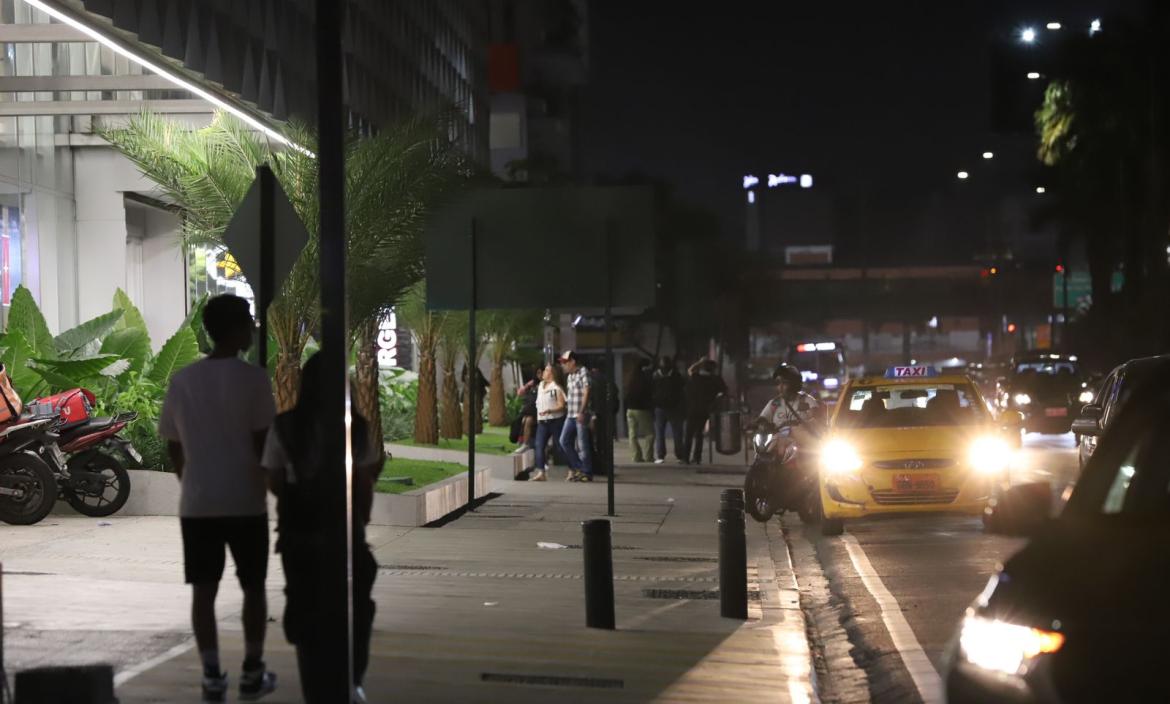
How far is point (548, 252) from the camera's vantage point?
19.8 m

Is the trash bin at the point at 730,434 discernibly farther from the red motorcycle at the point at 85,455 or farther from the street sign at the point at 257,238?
the street sign at the point at 257,238

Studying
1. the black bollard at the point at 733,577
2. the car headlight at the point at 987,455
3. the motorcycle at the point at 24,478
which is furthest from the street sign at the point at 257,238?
the car headlight at the point at 987,455

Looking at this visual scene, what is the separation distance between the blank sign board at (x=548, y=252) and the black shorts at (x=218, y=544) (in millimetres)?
12063

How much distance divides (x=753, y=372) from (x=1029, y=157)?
48.1ft

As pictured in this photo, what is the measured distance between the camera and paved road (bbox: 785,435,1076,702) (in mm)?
9414

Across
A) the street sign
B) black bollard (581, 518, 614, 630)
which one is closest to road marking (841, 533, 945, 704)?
black bollard (581, 518, 614, 630)

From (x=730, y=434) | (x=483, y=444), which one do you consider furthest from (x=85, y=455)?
(x=730, y=434)

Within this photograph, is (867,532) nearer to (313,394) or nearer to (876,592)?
(876,592)

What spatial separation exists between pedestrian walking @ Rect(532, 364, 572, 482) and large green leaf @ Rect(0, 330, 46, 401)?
7.75m

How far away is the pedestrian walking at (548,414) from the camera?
1006 inches

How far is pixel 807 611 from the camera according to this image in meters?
12.3

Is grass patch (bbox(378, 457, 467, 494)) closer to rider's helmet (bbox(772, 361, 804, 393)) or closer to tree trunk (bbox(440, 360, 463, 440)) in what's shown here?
rider's helmet (bbox(772, 361, 804, 393))

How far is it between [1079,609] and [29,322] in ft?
59.8

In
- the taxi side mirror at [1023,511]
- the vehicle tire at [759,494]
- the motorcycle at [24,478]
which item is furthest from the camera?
the vehicle tire at [759,494]
